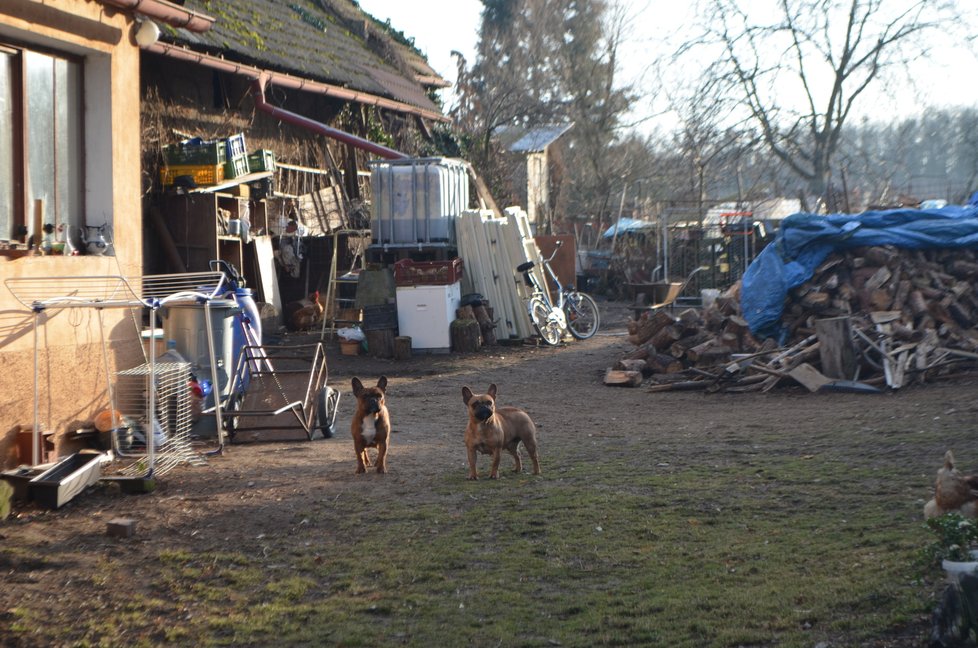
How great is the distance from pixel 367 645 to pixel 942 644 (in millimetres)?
2561

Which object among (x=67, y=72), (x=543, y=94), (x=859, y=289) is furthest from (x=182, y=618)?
(x=543, y=94)

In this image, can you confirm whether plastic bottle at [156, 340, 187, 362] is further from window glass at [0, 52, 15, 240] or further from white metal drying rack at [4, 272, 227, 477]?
window glass at [0, 52, 15, 240]

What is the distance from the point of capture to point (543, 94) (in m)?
49.5

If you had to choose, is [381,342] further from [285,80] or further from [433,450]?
[433,450]

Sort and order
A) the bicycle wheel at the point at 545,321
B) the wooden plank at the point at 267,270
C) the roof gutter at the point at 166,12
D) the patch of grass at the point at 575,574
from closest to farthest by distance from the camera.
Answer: the patch of grass at the point at 575,574
the roof gutter at the point at 166,12
the wooden plank at the point at 267,270
the bicycle wheel at the point at 545,321

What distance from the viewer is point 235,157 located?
17.9 metres

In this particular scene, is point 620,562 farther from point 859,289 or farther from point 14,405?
point 859,289

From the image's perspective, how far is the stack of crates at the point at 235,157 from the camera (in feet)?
58.1

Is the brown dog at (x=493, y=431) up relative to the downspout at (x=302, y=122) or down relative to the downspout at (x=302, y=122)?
down

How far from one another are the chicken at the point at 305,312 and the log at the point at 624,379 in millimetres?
7162

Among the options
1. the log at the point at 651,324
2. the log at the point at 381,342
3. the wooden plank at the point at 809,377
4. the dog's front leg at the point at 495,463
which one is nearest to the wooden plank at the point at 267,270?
the log at the point at 381,342

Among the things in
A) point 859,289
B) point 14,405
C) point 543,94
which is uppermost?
point 543,94

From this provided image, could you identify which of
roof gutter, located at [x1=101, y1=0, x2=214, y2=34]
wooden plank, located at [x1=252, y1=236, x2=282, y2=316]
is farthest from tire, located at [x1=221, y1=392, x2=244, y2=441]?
wooden plank, located at [x1=252, y1=236, x2=282, y2=316]

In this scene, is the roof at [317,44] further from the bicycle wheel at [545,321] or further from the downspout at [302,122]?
the bicycle wheel at [545,321]
